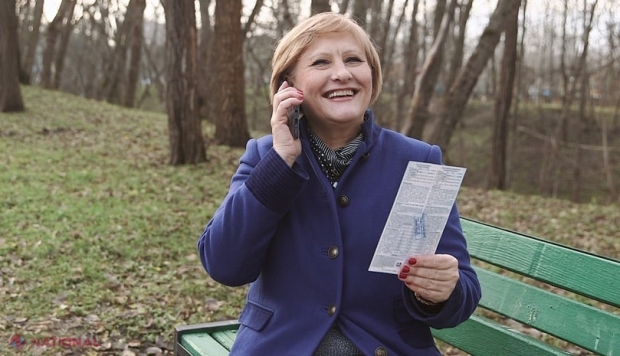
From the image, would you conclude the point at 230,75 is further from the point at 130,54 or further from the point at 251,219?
the point at 130,54

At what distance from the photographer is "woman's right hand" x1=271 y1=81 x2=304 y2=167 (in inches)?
83.4

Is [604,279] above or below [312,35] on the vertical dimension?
below

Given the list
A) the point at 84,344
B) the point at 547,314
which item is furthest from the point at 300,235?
the point at 84,344

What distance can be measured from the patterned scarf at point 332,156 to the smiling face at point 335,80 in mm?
69

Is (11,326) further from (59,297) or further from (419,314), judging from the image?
(419,314)

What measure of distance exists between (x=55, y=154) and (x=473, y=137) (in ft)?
87.7

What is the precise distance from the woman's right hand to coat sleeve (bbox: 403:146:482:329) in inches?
21.5

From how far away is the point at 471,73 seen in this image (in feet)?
34.2

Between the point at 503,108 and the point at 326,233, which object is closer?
the point at 326,233

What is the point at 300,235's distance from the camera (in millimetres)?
2230

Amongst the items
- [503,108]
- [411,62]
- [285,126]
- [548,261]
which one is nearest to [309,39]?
[285,126]

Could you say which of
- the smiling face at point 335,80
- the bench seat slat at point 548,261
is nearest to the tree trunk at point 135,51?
the bench seat slat at point 548,261

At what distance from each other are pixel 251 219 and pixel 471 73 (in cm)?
887

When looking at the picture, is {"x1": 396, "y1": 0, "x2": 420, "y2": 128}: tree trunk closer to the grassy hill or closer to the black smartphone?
the grassy hill
